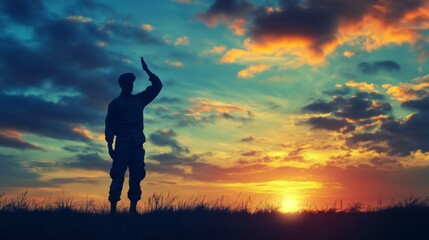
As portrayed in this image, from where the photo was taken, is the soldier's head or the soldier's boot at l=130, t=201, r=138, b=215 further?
the soldier's head

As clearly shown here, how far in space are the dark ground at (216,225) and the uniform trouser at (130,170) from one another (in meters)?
0.70

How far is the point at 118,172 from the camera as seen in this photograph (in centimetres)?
1368

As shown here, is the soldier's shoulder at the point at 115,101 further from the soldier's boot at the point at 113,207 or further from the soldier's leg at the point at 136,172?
the soldier's boot at the point at 113,207

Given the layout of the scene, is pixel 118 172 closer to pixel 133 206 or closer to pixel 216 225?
pixel 133 206

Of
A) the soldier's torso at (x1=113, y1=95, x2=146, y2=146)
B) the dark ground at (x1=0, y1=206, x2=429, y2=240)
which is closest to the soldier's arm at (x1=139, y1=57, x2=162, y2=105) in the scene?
the soldier's torso at (x1=113, y1=95, x2=146, y2=146)

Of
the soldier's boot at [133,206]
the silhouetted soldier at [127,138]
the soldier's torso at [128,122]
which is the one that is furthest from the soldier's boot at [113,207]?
the soldier's torso at [128,122]

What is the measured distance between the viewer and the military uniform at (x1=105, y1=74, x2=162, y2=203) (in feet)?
45.0

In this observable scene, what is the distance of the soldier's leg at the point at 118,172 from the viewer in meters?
13.6

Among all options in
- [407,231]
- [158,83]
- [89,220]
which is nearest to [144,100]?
[158,83]

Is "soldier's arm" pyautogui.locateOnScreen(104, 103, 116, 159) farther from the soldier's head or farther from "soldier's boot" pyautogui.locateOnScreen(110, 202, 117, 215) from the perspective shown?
"soldier's boot" pyautogui.locateOnScreen(110, 202, 117, 215)

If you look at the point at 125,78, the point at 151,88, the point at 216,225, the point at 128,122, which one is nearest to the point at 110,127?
the point at 128,122

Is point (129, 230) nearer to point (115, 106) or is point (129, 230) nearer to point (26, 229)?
point (26, 229)

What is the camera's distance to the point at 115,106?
550 inches

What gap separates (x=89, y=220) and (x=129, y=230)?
1999 millimetres
